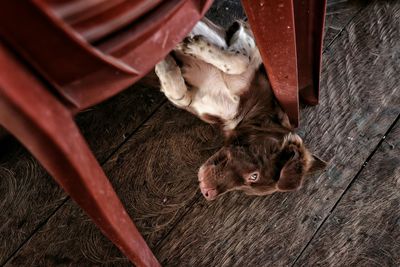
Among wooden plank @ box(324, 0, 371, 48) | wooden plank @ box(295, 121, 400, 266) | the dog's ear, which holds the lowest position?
wooden plank @ box(295, 121, 400, 266)

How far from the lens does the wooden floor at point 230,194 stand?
164 centimetres

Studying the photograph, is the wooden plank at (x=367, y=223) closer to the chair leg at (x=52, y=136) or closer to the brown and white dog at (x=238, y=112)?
the brown and white dog at (x=238, y=112)

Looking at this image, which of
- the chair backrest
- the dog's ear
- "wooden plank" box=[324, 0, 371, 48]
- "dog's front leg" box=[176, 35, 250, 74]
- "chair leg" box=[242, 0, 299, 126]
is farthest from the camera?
"wooden plank" box=[324, 0, 371, 48]

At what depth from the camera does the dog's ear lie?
5.31 ft

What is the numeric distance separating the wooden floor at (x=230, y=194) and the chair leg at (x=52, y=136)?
64 centimetres

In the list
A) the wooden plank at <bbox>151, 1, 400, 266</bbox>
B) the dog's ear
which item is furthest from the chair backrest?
the wooden plank at <bbox>151, 1, 400, 266</bbox>


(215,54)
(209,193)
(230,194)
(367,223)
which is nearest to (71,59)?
(215,54)

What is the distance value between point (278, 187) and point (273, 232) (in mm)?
153

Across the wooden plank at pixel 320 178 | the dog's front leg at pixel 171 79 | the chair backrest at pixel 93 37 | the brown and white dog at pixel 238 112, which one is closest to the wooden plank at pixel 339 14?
the wooden plank at pixel 320 178

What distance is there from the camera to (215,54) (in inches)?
60.7

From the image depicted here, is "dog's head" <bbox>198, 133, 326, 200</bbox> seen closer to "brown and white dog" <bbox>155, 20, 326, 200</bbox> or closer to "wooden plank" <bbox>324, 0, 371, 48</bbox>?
"brown and white dog" <bbox>155, 20, 326, 200</bbox>

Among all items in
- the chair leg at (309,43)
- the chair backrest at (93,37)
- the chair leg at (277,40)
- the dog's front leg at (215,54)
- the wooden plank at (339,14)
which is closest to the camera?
the chair backrest at (93,37)

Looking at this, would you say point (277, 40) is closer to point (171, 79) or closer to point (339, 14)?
point (171, 79)

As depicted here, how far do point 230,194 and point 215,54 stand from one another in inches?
19.6
